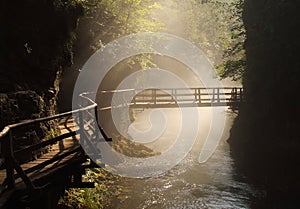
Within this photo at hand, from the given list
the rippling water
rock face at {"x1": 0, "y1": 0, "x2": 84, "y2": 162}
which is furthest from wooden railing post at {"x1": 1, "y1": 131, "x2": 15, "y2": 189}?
the rippling water

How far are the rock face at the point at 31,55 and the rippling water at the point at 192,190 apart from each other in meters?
5.93

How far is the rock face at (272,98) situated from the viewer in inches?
785

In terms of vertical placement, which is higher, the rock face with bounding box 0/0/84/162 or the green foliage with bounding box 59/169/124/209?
the rock face with bounding box 0/0/84/162

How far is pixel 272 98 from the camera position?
2403 cm

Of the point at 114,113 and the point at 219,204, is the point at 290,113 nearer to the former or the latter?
the point at 219,204

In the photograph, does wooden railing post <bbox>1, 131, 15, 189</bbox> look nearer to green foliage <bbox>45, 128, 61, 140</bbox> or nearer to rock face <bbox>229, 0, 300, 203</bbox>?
green foliage <bbox>45, 128, 61, 140</bbox>

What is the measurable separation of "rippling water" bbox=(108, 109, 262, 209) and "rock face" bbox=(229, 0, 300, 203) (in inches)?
59.5

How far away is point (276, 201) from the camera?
14898 mm

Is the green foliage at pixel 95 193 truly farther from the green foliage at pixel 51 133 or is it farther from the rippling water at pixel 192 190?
the green foliage at pixel 51 133

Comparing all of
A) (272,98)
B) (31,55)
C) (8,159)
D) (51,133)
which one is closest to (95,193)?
(51,133)

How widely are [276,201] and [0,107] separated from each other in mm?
12048

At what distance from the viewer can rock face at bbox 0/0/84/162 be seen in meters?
9.74

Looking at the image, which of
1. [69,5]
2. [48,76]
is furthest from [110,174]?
[69,5]

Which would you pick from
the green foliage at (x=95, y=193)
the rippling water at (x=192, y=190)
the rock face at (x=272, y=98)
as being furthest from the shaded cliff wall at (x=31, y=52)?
the rock face at (x=272, y=98)
